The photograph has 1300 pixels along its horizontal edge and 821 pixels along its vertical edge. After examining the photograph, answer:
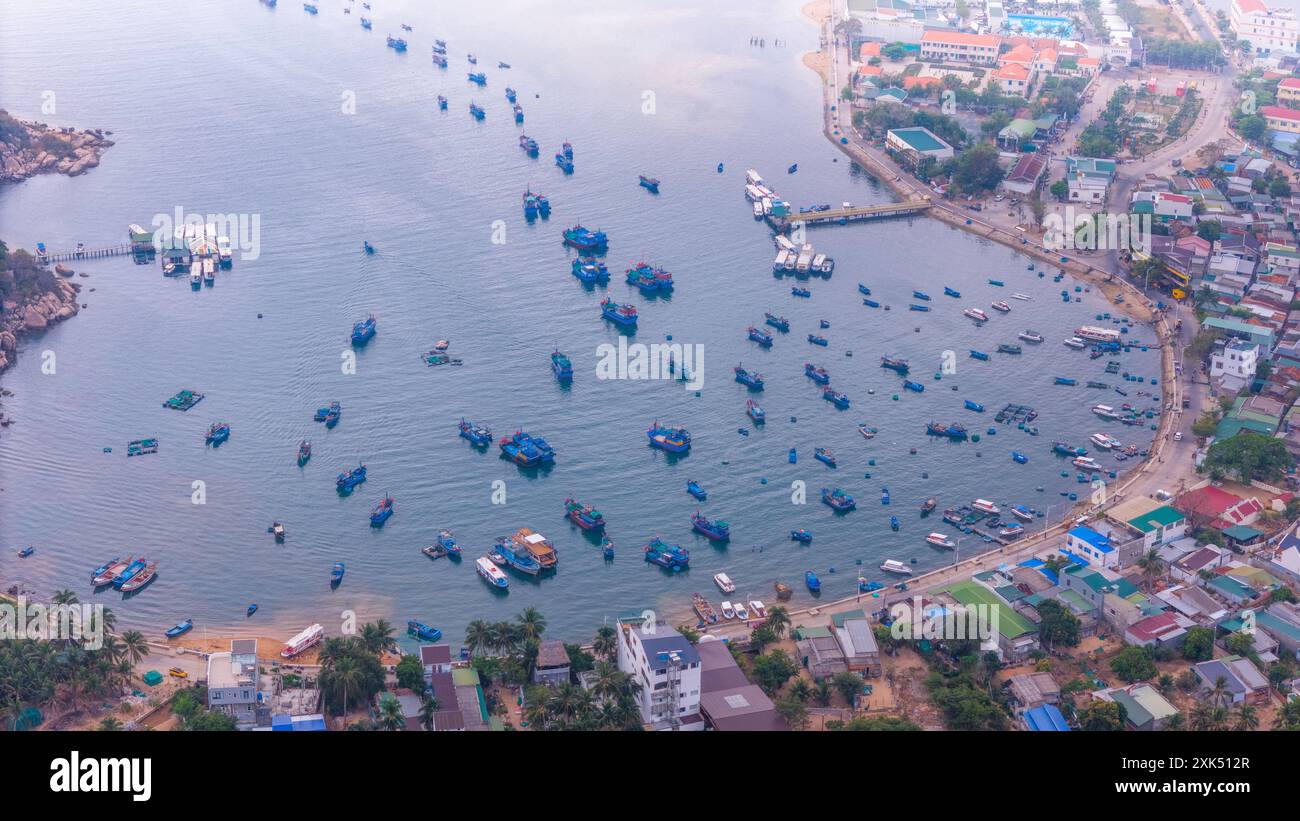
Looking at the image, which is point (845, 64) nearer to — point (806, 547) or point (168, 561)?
point (806, 547)

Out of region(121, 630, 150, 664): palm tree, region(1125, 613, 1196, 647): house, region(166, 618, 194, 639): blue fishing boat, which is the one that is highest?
region(1125, 613, 1196, 647): house

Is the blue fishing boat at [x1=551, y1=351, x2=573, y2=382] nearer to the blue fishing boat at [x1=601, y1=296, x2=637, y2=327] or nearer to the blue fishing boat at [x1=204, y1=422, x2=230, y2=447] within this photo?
the blue fishing boat at [x1=601, y1=296, x2=637, y2=327]

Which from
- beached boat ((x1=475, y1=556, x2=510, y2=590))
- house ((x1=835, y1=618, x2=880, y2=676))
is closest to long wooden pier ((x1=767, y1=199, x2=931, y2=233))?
beached boat ((x1=475, y1=556, x2=510, y2=590))

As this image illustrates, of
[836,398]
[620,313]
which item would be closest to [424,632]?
[836,398]

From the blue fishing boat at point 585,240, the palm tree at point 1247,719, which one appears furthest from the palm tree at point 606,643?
the blue fishing boat at point 585,240

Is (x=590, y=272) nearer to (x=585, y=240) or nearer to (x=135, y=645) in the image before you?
(x=585, y=240)
